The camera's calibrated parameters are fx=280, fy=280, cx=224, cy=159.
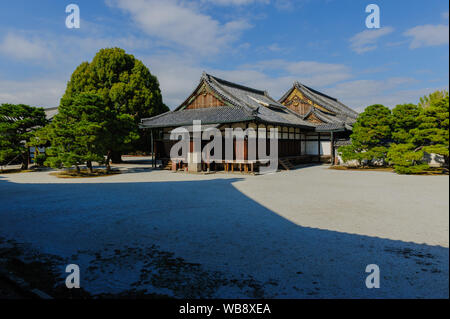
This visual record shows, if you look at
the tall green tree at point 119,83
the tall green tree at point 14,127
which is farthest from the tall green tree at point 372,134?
the tall green tree at point 14,127

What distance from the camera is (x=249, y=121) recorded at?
18.8 metres

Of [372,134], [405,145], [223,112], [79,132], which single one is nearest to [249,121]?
[223,112]

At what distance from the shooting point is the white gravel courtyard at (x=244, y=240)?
3859mm

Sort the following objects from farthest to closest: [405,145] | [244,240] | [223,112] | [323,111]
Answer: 1. [323,111]
2. [223,112]
3. [405,145]
4. [244,240]

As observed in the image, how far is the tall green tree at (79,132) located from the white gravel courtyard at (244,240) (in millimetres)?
6917

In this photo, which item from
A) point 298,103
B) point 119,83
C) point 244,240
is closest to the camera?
point 244,240

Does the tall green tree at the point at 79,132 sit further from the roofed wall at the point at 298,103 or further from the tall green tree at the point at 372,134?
the roofed wall at the point at 298,103

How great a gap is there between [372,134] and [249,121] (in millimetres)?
9247

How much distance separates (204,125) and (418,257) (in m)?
16.9

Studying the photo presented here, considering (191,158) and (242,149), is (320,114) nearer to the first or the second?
(242,149)

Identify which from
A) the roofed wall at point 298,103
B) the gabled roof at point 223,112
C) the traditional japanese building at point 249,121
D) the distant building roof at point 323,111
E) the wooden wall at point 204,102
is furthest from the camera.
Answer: the roofed wall at point 298,103

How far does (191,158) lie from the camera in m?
19.9

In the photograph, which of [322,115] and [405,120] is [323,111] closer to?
[322,115]
